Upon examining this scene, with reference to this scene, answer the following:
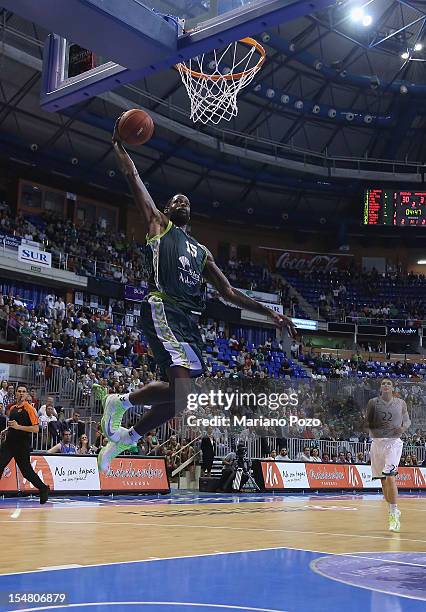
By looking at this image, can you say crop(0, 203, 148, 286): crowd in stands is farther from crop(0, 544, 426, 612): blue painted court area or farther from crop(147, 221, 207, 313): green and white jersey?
crop(147, 221, 207, 313): green and white jersey

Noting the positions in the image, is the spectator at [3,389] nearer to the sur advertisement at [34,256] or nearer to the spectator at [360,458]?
the sur advertisement at [34,256]

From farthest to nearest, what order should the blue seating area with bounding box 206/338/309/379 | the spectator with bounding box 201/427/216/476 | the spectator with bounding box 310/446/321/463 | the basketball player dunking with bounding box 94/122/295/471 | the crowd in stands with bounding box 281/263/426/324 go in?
the crowd in stands with bounding box 281/263/426/324 < the blue seating area with bounding box 206/338/309/379 < the spectator with bounding box 310/446/321/463 < the spectator with bounding box 201/427/216/476 < the basketball player dunking with bounding box 94/122/295/471

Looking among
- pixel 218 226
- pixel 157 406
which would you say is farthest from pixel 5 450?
pixel 218 226

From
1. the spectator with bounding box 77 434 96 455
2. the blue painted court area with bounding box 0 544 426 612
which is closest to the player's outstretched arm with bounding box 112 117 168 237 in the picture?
the blue painted court area with bounding box 0 544 426 612

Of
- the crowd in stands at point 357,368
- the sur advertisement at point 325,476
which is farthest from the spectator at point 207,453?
the crowd in stands at point 357,368

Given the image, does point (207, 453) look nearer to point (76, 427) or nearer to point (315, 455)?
point (76, 427)

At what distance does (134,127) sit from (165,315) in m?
1.23

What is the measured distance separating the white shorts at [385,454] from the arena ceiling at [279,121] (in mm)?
19442

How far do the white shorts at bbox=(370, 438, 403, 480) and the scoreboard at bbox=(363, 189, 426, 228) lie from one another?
2853cm

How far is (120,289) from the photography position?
3170 centimetres

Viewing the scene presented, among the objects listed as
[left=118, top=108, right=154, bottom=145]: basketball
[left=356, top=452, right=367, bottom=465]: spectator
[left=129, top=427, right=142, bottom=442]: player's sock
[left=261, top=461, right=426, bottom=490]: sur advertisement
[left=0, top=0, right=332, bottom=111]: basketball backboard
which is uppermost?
[left=0, top=0, right=332, bottom=111]: basketball backboard

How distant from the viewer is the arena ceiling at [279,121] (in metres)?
29.4

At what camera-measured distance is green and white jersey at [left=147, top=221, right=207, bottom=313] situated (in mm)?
4887

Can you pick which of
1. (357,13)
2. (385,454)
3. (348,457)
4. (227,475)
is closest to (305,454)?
(348,457)
